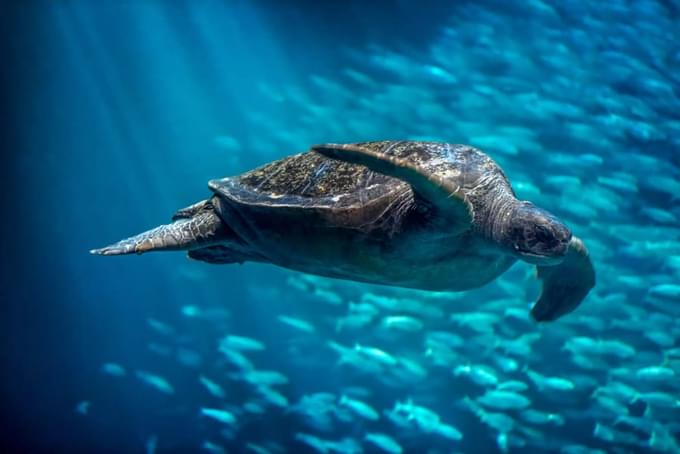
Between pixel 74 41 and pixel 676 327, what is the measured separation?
20.8m

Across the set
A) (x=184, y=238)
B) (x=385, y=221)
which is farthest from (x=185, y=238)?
(x=385, y=221)

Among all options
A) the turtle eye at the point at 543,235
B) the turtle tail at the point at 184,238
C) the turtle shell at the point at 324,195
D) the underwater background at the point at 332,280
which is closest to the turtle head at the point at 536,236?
the turtle eye at the point at 543,235

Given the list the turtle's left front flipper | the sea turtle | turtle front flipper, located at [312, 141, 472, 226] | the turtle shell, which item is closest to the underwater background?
the turtle's left front flipper

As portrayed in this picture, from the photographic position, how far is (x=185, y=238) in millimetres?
3559

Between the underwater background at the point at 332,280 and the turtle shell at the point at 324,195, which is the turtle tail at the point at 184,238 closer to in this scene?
the turtle shell at the point at 324,195

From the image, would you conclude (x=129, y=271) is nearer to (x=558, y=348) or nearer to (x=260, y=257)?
(x=558, y=348)

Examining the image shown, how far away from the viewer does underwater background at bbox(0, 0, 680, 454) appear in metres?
10.7

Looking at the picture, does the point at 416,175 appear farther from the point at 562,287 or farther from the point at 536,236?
the point at 562,287

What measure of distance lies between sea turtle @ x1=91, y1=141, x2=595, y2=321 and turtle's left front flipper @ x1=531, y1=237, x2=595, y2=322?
3 centimetres

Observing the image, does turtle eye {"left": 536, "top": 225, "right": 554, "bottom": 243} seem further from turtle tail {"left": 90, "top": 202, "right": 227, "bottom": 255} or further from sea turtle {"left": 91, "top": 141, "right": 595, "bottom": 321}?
turtle tail {"left": 90, "top": 202, "right": 227, "bottom": 255}

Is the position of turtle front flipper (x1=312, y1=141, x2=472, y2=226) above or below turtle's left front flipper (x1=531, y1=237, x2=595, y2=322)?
below

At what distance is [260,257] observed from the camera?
3750 millimetres

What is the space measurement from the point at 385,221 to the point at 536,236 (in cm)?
80

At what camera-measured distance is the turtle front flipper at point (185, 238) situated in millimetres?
3521
